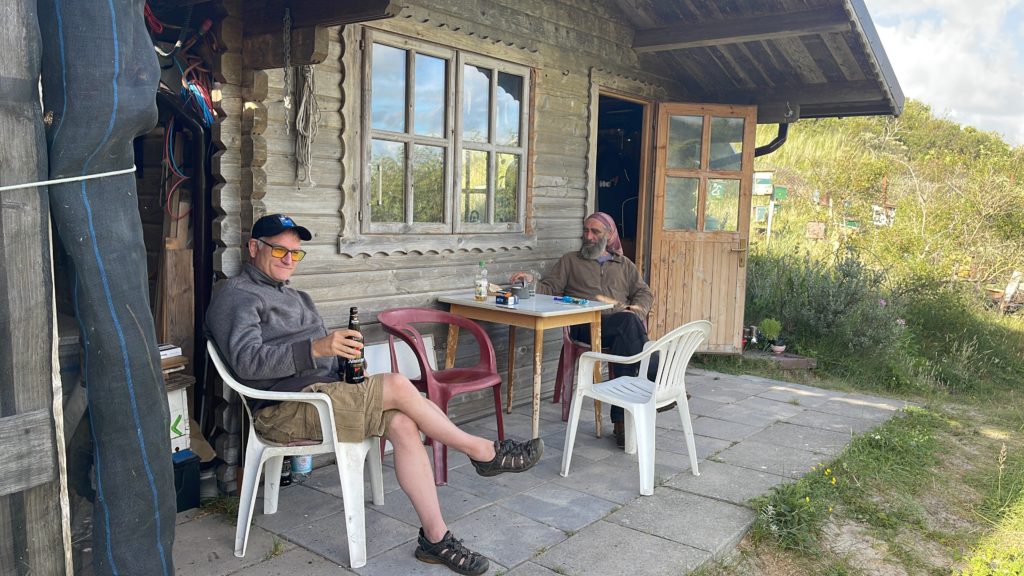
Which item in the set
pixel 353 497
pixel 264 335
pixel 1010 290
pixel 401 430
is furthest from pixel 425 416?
pixel 1010 290

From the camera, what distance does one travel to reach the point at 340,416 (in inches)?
107

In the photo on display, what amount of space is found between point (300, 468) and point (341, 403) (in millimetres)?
991

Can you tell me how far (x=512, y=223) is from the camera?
4980mm

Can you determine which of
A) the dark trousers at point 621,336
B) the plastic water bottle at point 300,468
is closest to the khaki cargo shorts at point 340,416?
the plastic water bottle at point 300,468

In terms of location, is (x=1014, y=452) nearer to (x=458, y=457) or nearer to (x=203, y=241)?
(x=458, y=457)

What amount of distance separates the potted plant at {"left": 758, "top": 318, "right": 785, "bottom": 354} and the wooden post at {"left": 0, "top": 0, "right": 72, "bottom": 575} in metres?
5.98

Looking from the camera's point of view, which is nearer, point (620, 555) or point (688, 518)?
point (620, 555)

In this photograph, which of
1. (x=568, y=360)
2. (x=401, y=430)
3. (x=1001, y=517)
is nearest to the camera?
(x=401, y=430)

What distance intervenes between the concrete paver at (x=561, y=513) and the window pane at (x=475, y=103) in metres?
1.77

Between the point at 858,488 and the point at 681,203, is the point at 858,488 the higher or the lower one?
the lower one

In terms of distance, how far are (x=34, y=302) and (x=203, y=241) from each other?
1554 millimetres

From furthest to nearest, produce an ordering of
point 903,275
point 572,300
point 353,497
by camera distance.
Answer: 1. point 903,275
2. point 572,300
3. point 353,497

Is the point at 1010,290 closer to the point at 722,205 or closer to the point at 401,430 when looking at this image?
the point at 722,205

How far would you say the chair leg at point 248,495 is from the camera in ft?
9.21
